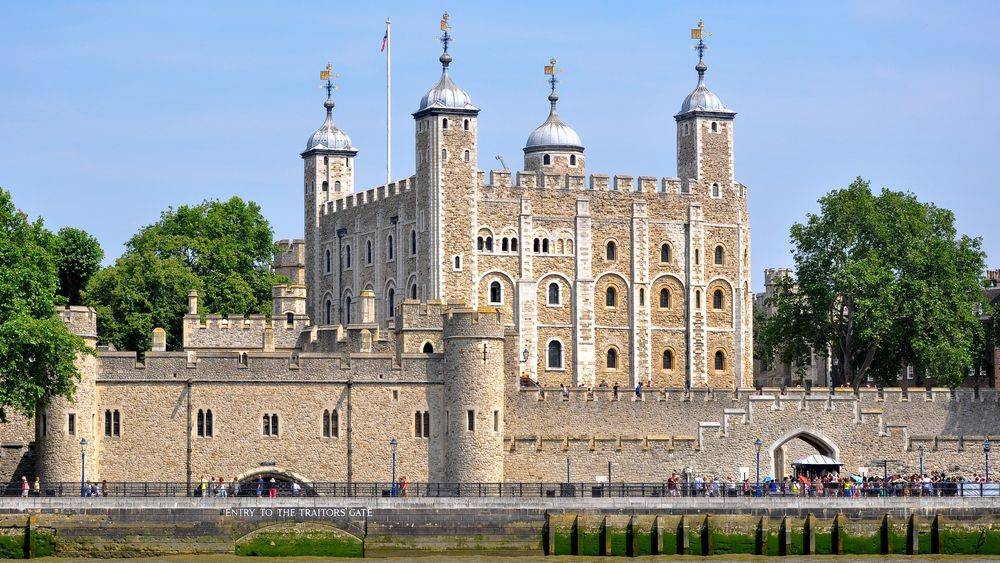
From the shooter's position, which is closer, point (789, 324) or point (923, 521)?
point (923, 521)

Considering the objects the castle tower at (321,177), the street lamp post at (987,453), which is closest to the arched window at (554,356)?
the castle tower at (321,177)

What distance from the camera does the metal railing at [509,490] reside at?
7394cm

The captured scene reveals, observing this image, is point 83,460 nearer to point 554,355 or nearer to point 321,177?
point 554,355

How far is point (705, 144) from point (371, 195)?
1399 centimetres

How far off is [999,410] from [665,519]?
871 inches

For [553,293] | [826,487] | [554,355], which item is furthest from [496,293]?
[826,487]

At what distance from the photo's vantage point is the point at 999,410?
3536 inches

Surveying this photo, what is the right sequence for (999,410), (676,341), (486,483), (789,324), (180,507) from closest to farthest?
(180,507)
(486,483)
(999,410)
(789,324)
(676,341)

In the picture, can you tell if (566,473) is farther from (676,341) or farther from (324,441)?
(676,341)

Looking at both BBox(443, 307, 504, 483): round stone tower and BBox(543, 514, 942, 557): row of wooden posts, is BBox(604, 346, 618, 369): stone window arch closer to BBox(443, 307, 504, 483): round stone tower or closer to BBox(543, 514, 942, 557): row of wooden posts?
BBox(443, 307, 504, 483): round stone tower

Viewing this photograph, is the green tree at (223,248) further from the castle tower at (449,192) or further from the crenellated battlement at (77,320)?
the crenellated battlement at (77,320)

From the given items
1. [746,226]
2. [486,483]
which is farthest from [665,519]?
[746,226]

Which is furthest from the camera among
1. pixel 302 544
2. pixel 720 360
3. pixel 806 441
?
pixel 720 360

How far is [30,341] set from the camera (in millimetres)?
73875
